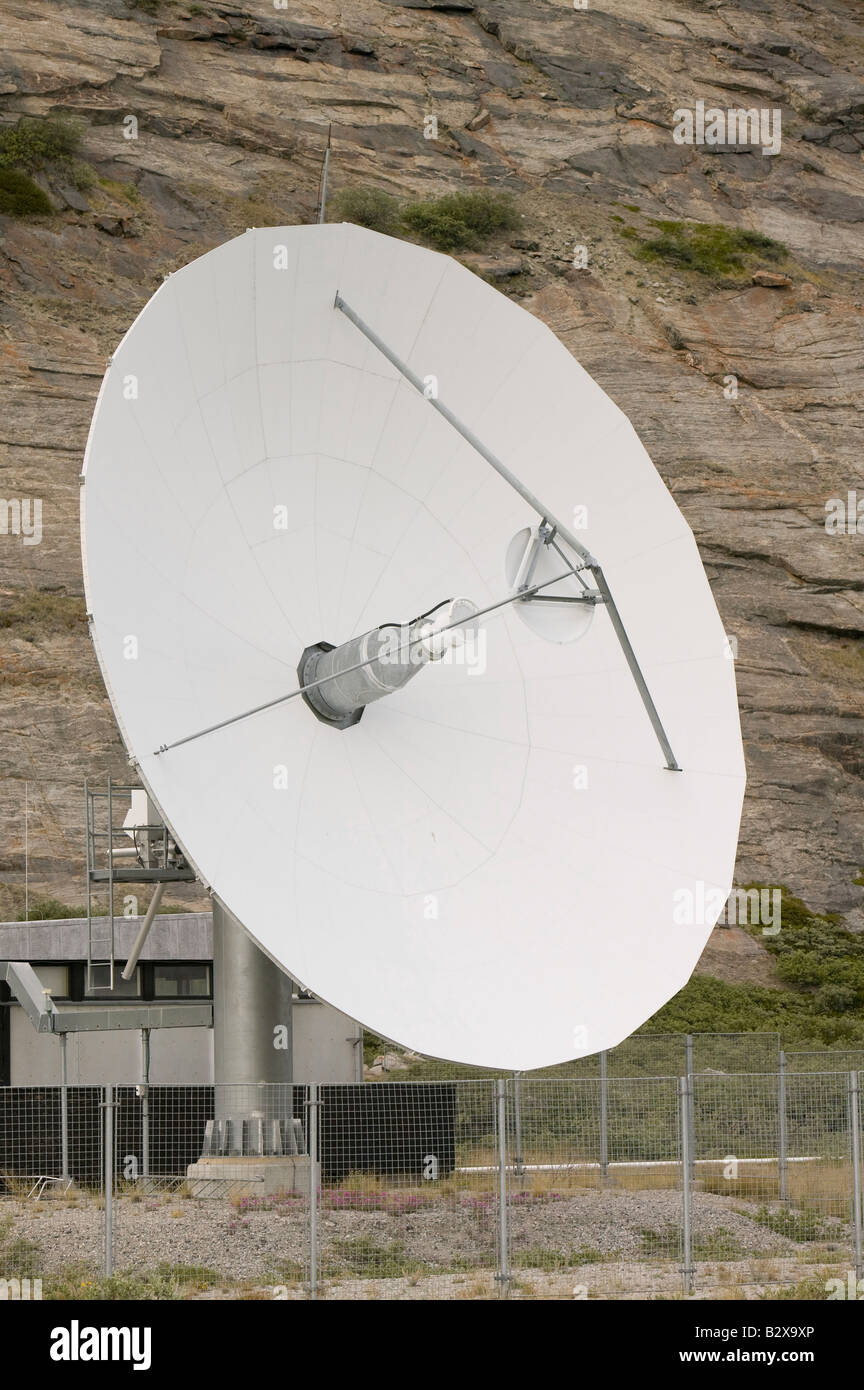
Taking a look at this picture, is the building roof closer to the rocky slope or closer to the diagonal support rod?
the diagonal support rod

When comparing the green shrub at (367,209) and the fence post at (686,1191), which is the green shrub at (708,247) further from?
the fence post at (686,1191)

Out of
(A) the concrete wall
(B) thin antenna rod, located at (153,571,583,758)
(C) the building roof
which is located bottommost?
(A) the concrete wall

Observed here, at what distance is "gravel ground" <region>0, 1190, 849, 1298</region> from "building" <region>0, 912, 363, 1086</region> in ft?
16.0

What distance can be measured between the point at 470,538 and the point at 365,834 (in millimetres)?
3989

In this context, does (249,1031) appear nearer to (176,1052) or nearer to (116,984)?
(116,984)

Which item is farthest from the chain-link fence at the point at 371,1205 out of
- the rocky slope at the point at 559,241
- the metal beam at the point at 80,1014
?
the rocky slope at the point at 559,241

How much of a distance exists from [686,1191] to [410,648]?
6.60m

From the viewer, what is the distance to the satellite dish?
14172 millimetres

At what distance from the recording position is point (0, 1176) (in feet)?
64.6

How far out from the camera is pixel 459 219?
6050 cm

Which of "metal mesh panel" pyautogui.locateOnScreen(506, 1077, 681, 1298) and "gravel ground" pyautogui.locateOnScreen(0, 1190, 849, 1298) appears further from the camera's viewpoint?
"metal mesh panel" pyautogui.locateOnScreen(506, 1077, 681, 1298)

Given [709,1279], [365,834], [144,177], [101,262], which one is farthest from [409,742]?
[144,177]

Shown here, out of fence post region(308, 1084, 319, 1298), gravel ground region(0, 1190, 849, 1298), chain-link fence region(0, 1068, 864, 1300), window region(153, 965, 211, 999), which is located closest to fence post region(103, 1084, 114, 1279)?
chain-link fence region(0, 1068, 864, 1300)
